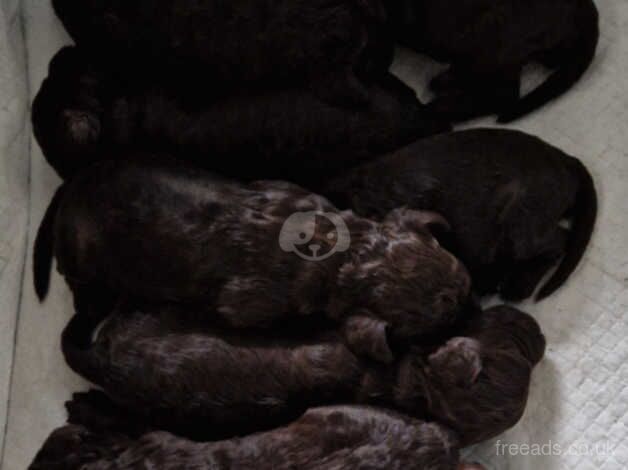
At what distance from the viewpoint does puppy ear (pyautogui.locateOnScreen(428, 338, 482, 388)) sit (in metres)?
1.83

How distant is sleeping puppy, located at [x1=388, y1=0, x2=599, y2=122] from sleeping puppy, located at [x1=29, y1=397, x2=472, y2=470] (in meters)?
0.88

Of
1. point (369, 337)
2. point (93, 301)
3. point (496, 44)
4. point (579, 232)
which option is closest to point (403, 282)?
point (369, 337)

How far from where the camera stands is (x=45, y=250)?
87.0 inches

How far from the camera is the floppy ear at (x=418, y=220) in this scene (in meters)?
1.93

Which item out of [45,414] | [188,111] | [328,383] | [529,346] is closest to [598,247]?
[529,346]

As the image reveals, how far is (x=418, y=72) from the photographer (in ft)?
7.79

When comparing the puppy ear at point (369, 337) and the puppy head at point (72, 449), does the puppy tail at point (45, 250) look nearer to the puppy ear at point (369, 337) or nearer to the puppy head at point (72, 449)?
the puppy head at point (72, 449)

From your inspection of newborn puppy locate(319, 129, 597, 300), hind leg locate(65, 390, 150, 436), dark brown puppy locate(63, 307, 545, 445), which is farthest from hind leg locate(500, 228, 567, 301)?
hind leg locate(65, 390, 150, 436)

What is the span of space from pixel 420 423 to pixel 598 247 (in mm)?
715

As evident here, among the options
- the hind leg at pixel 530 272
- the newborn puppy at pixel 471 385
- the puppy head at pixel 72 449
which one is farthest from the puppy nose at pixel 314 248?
the puppy head at pixel 72 449

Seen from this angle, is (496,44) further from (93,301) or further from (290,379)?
(93,301)

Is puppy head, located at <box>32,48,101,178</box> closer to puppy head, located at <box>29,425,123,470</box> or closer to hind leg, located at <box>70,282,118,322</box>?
hind leg, located at <box>70,282,118,322</box>

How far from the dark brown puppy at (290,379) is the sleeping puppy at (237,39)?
25.7 inches

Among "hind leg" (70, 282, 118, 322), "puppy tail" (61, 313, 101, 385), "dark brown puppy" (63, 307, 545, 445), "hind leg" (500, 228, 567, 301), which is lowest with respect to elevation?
"puppy tail" (61, 313, 101, 385)
